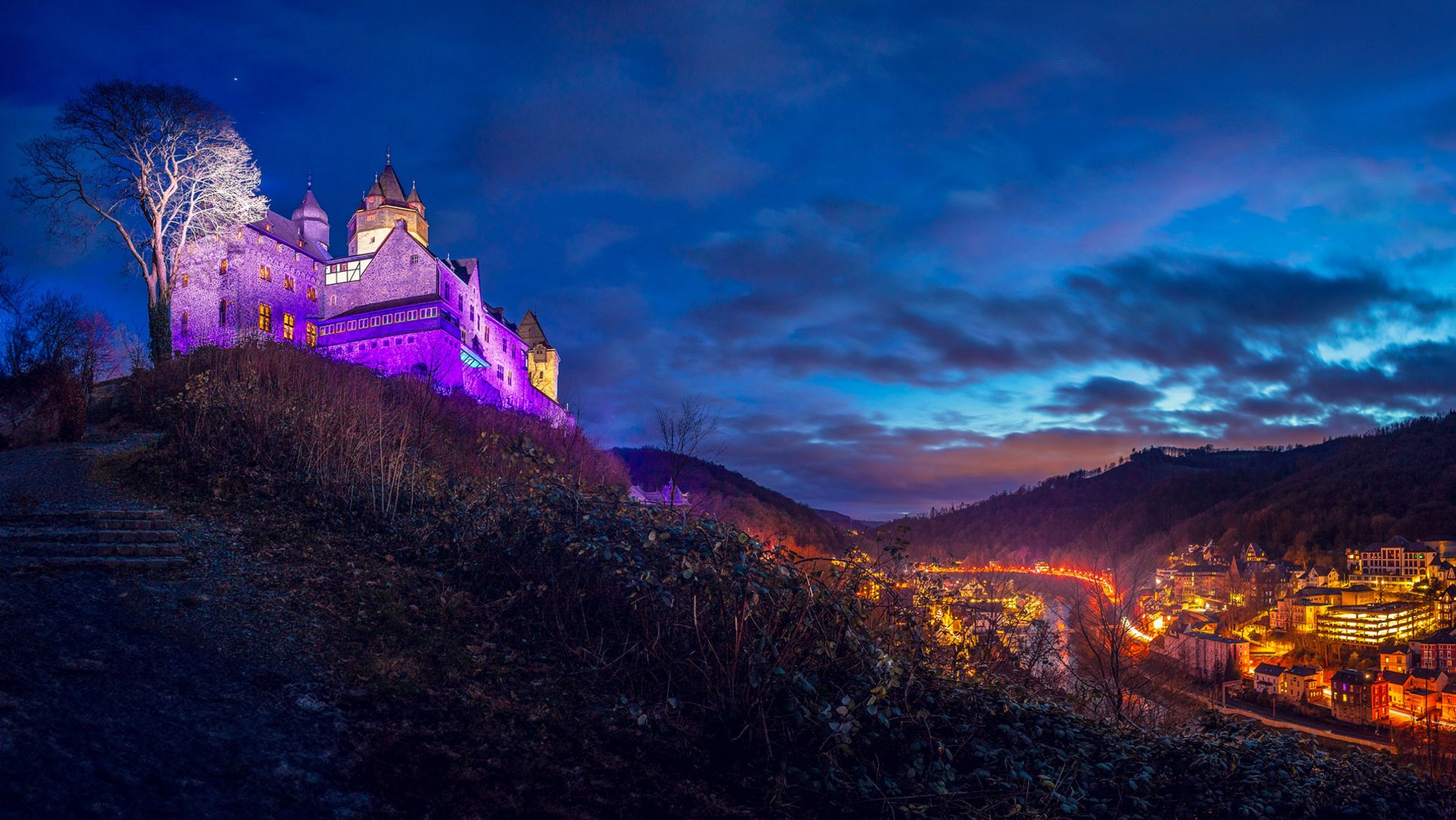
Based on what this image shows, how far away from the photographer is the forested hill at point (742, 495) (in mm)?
39906

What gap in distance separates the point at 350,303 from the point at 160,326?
50.0 feet

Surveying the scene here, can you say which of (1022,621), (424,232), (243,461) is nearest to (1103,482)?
(424,232)

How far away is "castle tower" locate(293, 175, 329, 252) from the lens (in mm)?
46031

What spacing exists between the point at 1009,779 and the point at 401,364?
3582 cm

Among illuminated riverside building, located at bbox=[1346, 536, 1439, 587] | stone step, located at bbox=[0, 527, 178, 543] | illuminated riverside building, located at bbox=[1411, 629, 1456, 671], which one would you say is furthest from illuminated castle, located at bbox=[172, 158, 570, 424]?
illuminated riverside building, located at bbox=[1346, 536, 1439, 587]

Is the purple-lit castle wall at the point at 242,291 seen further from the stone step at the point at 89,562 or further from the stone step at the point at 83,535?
the stone step at the point at 89,562

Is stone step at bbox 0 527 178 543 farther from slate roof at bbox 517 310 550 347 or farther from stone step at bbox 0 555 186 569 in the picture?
slate roof at bbox 517 310 550 347

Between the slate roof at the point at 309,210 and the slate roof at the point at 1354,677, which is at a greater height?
the slate roof at the point at 309,210

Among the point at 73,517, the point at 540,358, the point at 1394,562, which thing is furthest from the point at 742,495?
the point at 1394,562

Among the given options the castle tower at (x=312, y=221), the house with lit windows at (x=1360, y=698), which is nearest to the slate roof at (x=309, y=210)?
the castle tower at (x=312, y=221)

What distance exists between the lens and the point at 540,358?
5572 cm

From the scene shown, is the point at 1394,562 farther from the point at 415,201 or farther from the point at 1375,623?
the point at 415,201

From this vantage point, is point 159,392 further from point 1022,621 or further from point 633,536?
point 1022,621

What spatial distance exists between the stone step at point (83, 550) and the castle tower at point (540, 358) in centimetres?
4843
